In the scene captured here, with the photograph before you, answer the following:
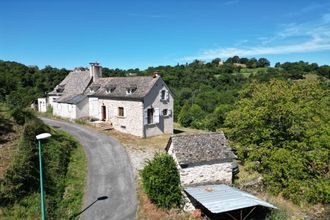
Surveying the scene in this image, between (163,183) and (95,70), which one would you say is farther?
(95,70)

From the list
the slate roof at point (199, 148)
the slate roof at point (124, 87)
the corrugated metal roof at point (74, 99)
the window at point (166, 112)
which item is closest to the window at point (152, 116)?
the window at point (166, 112)

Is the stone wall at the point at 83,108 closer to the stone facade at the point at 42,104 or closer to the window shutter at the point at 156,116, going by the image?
the window shutter at the point at 156,116

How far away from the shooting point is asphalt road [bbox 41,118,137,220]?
16.2 meters

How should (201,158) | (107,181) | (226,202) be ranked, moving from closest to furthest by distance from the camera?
1. (226,202)
2. (201,158)
3. (107,181)

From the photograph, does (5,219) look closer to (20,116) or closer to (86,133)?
(20,116)

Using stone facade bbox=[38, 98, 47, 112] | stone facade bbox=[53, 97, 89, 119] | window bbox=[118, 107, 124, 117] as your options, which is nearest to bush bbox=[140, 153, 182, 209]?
window bbox=[118, 107, 124, 117]

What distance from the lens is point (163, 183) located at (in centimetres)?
1681

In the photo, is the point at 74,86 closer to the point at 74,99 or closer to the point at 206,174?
the point at 74,99

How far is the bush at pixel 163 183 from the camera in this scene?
16.7m

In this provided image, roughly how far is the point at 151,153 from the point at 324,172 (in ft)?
46.0

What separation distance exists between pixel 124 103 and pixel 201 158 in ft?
52.8

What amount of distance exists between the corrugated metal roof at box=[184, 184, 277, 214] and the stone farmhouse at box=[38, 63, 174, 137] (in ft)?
48.4

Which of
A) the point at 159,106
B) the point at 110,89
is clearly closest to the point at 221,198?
the point at 159,106

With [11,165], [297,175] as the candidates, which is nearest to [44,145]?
[11,165]
